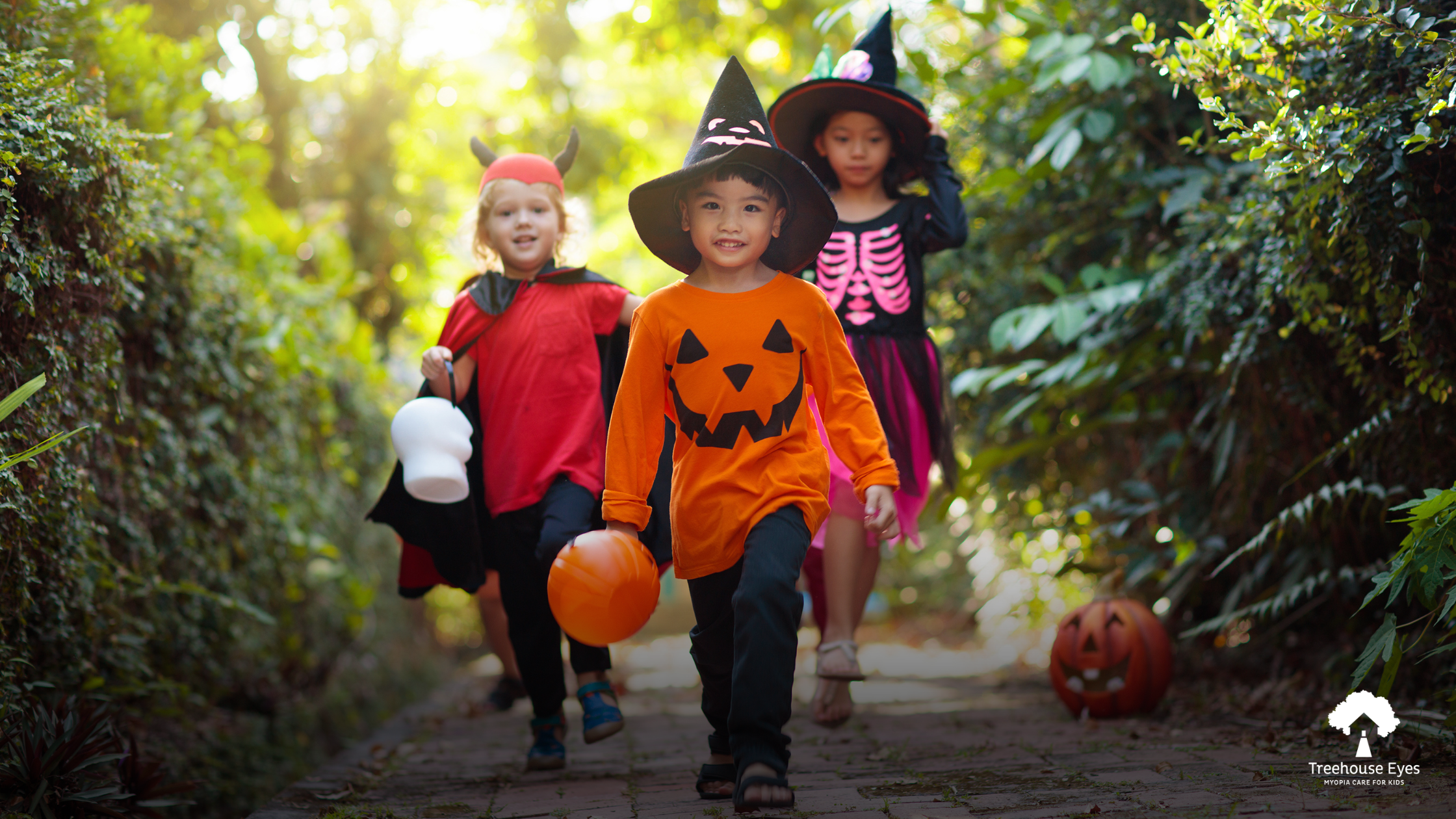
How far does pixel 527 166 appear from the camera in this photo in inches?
→ 138

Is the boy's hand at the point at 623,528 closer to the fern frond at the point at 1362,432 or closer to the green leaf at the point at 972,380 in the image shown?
the fern frond at the point at 1362,432

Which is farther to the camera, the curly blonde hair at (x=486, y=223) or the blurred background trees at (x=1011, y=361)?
the curly blonde hair at (x=486, y=223)

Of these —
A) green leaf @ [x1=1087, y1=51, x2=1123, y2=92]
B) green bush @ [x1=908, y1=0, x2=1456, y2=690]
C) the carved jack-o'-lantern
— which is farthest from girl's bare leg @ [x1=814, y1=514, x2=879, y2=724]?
green leaf @ [x1=1087, y1=51, x2=1123, y2=92]

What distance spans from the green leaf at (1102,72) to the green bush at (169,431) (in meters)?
2.96

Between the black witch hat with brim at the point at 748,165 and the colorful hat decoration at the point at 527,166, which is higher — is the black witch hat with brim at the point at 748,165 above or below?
below

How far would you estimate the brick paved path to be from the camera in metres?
2.31

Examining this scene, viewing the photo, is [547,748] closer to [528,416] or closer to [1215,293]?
[528,416]

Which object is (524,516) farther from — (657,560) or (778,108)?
(778,108)

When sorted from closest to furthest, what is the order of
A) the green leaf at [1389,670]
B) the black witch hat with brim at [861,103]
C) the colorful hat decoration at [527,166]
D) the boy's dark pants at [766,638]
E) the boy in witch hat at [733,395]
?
the boy's dark pants at [766,638], the green leaf at [1389,670], the boy in witch hat at [733,395], the colorful hat decoration at [527,166], the black witch hat with brim at [861,103]

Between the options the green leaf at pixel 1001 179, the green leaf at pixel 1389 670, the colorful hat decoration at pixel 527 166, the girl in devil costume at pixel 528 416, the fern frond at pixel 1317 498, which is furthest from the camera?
the green leaf at pixel 1001 179

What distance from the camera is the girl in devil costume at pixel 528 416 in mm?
3209

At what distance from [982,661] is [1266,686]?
117 inches

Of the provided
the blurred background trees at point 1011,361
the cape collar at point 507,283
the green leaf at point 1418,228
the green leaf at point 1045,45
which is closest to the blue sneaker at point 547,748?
the blurred background trees at point 1011,361

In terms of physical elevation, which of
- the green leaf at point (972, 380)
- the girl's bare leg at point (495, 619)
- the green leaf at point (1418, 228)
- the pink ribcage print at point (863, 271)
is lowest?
the girl's bare leg at point (495, 619)
